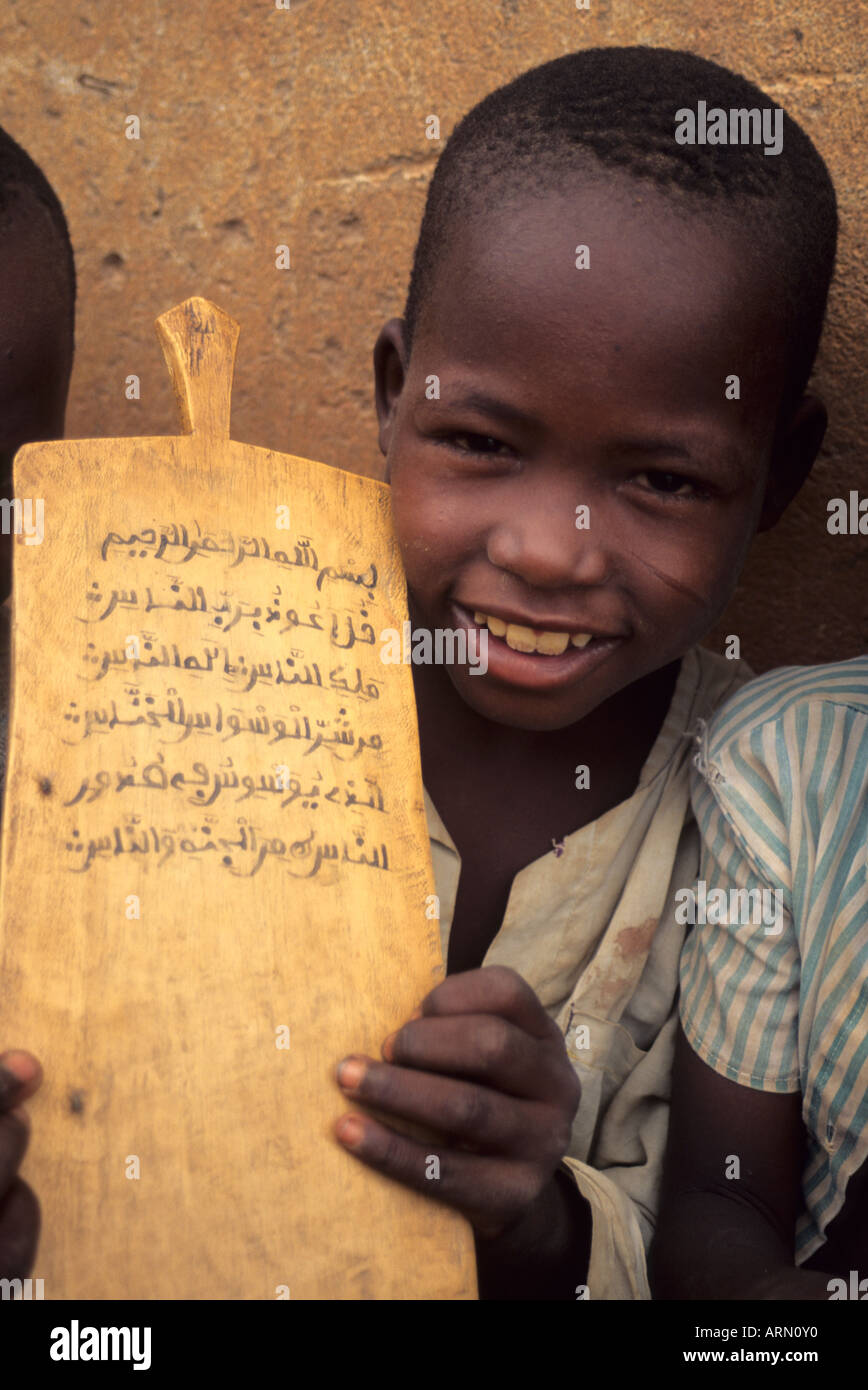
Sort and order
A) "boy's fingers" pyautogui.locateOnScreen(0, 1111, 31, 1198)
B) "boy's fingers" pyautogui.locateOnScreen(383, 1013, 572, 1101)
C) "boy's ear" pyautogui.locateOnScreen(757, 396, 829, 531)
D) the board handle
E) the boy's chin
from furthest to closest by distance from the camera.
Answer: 1. "boy's ear" pyautogui.locateOnScreen(757, 396, 829, 531)
2. the boy's chin
3. the board handle
4. "boy's fingers" pyautogui.locateOnScreen(383, 1013, 572, 1101)
5. "boy's fingers" pyautogui.locateOnScreen(0, 1111, 31, 1198)

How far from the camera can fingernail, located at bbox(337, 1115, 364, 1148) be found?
0.84 meters

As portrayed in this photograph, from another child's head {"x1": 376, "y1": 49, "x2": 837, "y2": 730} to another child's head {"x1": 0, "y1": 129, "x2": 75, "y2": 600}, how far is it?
439mm

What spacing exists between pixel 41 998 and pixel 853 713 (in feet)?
2.63

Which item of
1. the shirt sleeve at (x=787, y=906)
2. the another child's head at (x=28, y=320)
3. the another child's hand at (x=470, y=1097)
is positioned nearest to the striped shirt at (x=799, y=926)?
the shirt sleeve at (x=787, y=906)

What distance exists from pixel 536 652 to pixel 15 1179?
2.02 feet

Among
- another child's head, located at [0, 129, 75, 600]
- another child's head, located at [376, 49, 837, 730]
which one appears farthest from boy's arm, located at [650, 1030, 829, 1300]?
another child's head, located at [0, 129, 75, 600]

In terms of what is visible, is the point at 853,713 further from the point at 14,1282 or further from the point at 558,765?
the point at 14,1282

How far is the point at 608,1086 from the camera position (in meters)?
1.26

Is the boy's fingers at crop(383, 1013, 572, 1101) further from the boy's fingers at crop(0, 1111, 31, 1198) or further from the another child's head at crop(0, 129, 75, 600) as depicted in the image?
the another child's head at crop(0, 129, 75, 600)

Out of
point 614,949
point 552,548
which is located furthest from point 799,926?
point 552,548

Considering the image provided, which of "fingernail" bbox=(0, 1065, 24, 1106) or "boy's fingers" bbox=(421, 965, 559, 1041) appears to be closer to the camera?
"fingernail" bbox=(0, 1065, 24, 1106)

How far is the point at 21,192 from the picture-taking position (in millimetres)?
1371

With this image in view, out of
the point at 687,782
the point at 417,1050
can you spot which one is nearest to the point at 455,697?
the point at 687,782

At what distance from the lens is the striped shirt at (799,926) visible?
1.10 m
